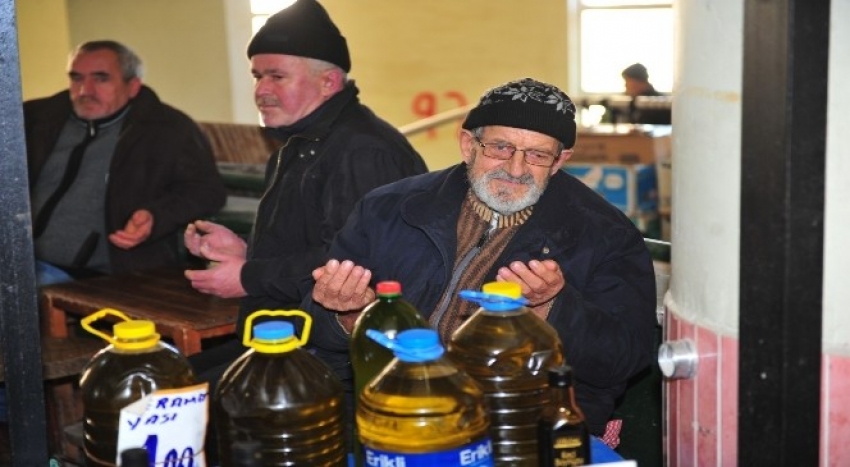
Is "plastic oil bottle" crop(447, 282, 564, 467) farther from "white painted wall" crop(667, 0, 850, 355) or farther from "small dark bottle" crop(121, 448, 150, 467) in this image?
"small dark bottle" crop(121, 448, 150, 467)

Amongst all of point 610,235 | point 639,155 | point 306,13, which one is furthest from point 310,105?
point 639,155

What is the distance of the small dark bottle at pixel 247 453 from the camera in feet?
6.25

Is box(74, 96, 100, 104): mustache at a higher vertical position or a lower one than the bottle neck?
higher

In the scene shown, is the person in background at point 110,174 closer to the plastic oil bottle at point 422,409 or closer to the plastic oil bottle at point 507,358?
the plastic oil bottle at point 507,358

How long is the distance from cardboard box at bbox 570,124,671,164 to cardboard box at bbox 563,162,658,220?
0.07 metres

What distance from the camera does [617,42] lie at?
9727 mm

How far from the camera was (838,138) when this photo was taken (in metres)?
2.04

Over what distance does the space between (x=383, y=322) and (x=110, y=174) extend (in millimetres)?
3165

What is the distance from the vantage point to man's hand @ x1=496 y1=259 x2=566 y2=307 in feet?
7.59

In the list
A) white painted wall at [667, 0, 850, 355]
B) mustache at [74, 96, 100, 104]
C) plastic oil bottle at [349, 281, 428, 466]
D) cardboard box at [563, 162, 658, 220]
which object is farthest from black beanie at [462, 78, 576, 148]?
cardboard box at [563, 162, 658, 220]

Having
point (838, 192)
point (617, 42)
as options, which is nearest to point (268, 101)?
point (838, 192)

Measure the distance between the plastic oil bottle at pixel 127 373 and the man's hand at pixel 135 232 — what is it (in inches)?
112

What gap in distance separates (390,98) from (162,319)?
277 inches

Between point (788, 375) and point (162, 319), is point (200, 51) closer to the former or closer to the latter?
point (162, 319)
